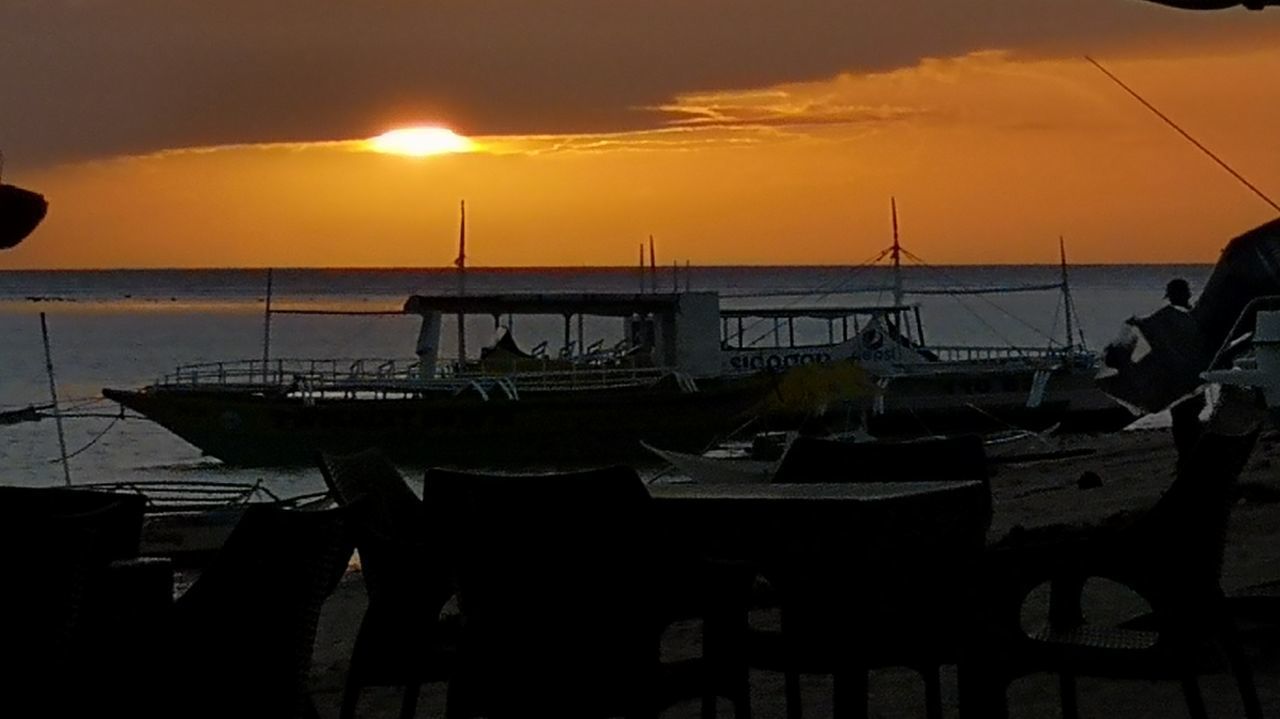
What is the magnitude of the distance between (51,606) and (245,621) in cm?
37

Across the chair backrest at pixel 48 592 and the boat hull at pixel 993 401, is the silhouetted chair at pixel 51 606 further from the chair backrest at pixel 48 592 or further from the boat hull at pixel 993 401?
the boat hull at pixel 993 401

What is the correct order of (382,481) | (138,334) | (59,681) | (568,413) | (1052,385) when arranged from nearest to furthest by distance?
(59,681)
(382,481)
(568,413)
(1052,385)
(138,334)

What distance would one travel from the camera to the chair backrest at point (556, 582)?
3926 millimetres

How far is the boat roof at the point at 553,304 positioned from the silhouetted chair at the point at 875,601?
27573 millimetres

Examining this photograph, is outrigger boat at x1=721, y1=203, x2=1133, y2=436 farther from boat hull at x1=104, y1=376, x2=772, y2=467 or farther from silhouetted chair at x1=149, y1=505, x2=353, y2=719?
silhouetted chair at x1=149, y1=505, x2=353, y2=719

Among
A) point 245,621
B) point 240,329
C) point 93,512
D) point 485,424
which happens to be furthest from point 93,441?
point 240,329

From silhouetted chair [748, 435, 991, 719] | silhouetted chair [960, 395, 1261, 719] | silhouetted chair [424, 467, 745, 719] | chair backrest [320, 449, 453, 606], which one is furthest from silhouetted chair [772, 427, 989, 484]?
silhouetted chair [424, 467, 745, 719]

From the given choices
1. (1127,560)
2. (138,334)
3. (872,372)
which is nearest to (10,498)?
(1127,560)

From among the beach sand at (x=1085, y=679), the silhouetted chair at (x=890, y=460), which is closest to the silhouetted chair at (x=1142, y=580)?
the silhouetted chair at (x=890, y=460)

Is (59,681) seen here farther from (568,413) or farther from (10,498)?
(568,413)

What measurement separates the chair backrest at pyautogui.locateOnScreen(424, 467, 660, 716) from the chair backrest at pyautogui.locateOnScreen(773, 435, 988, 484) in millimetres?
1400

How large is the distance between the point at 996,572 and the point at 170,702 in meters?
1.75

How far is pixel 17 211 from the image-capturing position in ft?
17.5

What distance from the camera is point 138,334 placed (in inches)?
3718
